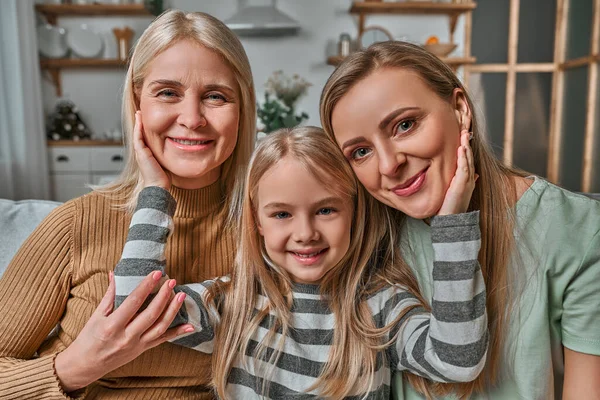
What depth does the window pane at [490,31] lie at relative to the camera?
467 centimetres

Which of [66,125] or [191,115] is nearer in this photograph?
[191,115]

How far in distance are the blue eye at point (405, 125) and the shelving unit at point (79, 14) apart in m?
3.78

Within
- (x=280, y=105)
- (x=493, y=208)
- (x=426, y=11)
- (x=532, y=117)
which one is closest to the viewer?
(x=493, y=208)

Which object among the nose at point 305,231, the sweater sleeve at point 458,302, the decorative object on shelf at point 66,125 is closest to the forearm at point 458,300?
the sweater sleeve at point 458,302

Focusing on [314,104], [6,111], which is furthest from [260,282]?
[314,104]

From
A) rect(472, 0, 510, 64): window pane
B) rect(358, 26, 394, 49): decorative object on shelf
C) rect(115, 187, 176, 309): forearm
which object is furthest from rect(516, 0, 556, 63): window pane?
rect(115, 187, 176, 309): forearm

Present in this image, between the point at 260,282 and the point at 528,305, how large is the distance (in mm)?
494

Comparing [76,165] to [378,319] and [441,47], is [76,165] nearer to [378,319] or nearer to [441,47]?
[441,47]

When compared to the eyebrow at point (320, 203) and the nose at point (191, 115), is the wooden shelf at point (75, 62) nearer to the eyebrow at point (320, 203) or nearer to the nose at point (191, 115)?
the nose at point (191, 115)

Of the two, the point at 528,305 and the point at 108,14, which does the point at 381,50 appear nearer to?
the point at 528,305

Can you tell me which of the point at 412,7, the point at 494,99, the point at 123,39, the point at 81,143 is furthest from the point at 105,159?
the point at 494,99

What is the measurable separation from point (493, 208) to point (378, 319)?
11.6 inches

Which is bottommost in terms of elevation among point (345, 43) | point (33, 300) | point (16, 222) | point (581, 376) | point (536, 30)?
point (581, 376)

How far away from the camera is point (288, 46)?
186 inches
